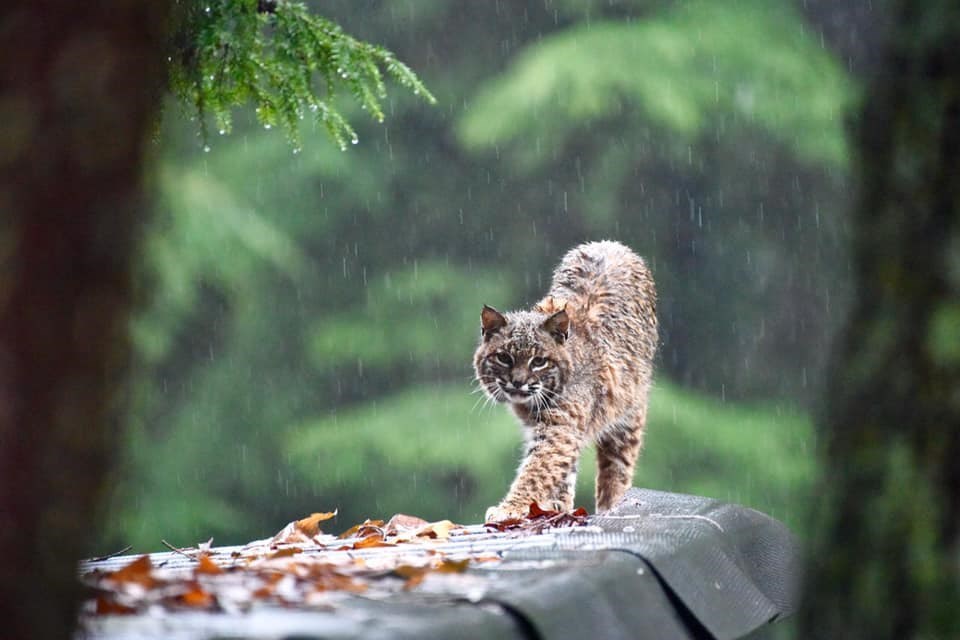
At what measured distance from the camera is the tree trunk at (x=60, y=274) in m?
1.89

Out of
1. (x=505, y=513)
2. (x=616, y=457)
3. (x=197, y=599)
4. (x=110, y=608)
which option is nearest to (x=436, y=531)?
(x=505, y=513)

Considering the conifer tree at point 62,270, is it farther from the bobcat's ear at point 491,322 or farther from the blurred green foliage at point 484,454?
the blurred green foliage at point 484,454

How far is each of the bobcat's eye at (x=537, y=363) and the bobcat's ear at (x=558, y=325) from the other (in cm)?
13

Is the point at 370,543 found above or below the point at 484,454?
above

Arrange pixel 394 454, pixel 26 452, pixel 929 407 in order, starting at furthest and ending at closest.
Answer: pixel 394 454, pixel 929 407, pixel 26 452

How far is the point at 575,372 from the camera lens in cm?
661

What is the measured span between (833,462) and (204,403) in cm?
1432

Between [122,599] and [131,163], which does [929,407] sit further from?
[122,599]

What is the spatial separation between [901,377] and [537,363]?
4.18m

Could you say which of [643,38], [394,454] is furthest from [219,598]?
[643,38]

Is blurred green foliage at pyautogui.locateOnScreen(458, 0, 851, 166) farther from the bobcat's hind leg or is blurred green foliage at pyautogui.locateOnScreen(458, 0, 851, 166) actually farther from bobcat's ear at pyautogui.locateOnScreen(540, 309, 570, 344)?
bobcat's ear at pyautogui.locateOnScreen(540, 309, 570, 344)

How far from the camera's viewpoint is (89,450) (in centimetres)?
194

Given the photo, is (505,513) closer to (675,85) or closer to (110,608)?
(110,608)

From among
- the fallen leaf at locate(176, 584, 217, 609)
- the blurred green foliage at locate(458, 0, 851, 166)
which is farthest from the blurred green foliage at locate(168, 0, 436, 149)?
the blurred green foliage at locate(458, 0, 851, 166)
